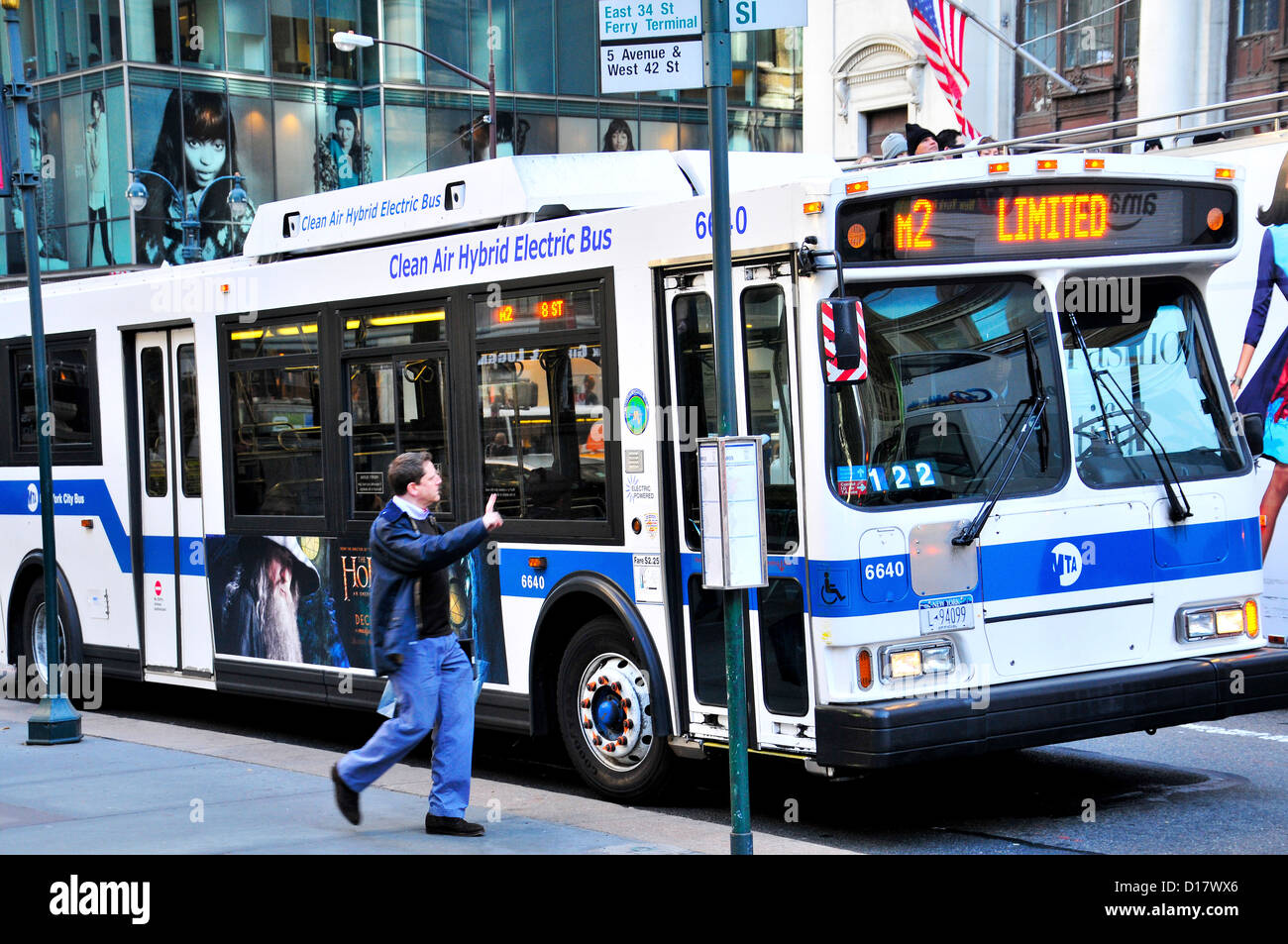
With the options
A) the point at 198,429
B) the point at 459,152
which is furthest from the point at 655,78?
the point at 459,152

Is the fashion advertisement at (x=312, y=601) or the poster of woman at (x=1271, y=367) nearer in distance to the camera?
the fashion advertisement at (x=312, y=601)

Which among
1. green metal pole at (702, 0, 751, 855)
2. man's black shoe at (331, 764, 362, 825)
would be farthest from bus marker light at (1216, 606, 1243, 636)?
man's black shoe at (331, 764, 362, 825)

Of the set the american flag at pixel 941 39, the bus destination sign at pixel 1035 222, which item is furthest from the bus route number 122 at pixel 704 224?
the american flag at pixel 941 39

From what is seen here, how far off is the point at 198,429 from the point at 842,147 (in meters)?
21.3

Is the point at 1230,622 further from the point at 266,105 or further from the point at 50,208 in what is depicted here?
the point at 50,208

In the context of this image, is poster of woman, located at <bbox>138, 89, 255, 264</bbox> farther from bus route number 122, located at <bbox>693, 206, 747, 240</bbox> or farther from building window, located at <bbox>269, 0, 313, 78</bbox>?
bus route number 122, located at <bbox>693, 206, 747, 240</bbox>

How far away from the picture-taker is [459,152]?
151 feet

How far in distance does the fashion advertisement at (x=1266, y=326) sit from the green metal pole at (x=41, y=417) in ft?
24.1

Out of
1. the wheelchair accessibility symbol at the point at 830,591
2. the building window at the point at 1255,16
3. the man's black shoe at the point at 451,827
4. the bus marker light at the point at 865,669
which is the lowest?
the man's black shoe at the point at 451,827

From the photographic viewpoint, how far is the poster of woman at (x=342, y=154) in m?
45.4

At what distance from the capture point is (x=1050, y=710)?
24.6ft

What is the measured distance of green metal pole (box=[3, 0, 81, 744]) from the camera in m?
10.9

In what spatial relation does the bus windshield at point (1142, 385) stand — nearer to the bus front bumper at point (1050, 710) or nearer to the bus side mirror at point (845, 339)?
the bus front bumper at point (1050, 710)

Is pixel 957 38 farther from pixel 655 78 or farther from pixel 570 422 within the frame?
pixel 655 78
